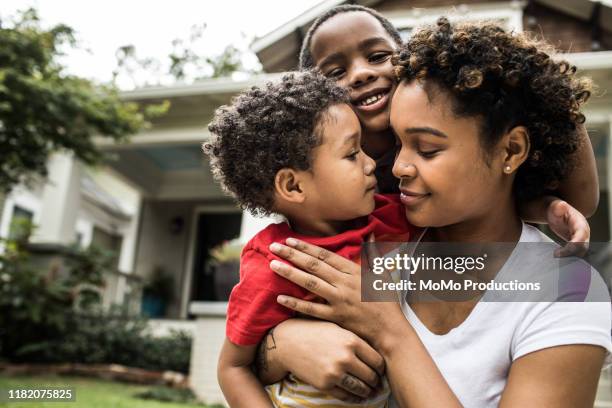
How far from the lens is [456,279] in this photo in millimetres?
1794

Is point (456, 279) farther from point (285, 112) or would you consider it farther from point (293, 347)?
point (285, 112)

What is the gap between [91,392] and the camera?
633 cm

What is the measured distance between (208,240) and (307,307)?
10991 millimetres

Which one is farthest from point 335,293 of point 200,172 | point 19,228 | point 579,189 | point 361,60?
point 200,172

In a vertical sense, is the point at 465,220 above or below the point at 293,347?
above

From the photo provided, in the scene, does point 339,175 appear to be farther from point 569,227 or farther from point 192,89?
point 192,89

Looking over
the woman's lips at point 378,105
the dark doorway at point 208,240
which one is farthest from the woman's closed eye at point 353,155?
the dark doorway at point 208,240

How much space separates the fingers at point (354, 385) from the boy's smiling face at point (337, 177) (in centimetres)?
53

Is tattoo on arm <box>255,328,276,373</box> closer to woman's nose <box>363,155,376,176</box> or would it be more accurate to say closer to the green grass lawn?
woman's nose <box>363,155,376,176</box>

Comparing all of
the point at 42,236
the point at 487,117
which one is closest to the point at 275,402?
the point at 487,117

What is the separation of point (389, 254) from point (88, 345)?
746 cm

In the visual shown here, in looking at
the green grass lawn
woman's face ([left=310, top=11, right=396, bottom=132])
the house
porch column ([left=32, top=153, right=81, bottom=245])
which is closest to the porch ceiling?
the house

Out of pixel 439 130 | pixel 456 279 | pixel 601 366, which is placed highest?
pixel 439 130

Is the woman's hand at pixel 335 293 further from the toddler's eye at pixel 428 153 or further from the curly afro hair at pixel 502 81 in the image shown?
the curly afro hair at pixel 502 81
